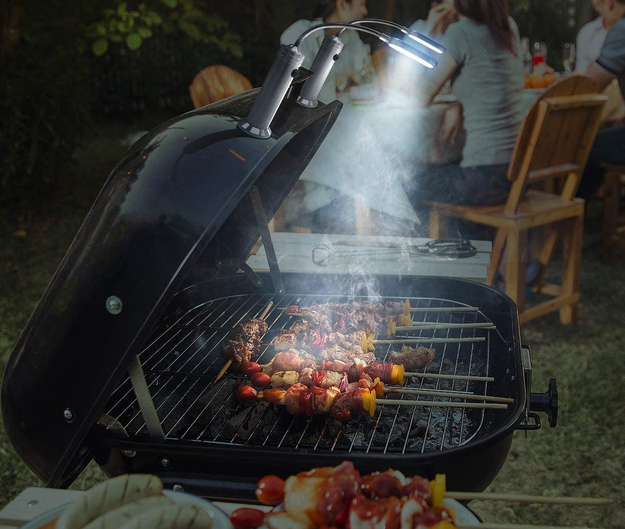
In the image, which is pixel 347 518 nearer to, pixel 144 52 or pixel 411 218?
pixel 411 218

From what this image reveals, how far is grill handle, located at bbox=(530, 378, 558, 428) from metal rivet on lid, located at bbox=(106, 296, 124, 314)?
47.5 inches

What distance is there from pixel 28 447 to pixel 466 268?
7.45ft

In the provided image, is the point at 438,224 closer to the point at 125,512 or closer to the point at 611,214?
the point at 611,214

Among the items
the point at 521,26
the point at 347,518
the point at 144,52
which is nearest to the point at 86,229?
the point at 347,518

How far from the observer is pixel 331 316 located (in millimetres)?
2551

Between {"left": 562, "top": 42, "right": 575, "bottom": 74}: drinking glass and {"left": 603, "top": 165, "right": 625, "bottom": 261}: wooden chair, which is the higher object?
{"left": 562, "top": 42, "right": 575, "bottom": 74}: drinking glass

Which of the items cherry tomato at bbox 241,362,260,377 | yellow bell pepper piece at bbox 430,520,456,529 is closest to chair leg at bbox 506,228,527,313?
cherry tomato at bbox 241,362,260,377

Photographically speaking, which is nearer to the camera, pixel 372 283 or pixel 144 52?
pixel 372 283

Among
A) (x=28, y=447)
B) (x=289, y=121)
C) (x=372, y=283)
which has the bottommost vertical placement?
(x=372, y=283)

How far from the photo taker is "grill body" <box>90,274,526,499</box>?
155 centimetres

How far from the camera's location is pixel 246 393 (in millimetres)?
1959

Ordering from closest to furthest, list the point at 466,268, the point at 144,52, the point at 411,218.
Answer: the point at 466,268, the point at 411,218, the point at 144,52

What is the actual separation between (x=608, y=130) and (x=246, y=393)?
15.6 feet

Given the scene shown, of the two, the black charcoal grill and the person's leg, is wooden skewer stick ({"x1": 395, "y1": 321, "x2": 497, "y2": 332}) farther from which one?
the person's leg
